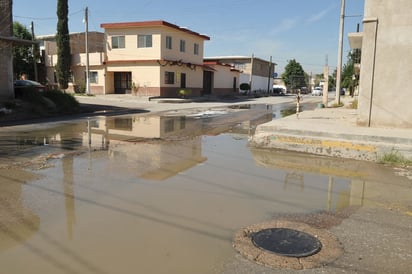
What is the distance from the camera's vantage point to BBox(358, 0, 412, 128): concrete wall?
33.9 feet

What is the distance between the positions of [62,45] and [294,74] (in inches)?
2273

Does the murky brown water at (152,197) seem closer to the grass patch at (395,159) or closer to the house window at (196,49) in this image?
the grass patch at (395,159)

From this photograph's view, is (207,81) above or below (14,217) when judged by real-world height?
above

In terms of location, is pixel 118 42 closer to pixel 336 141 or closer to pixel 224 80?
pixel 224 80

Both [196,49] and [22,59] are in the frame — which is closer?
[22,59]

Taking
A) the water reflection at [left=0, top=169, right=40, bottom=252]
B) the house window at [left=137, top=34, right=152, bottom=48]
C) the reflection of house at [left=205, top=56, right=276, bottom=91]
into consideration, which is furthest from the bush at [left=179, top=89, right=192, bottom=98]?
the water reflection at [left=0, top=169, right=40, bottom=252]

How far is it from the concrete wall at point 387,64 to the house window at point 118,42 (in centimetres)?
2829

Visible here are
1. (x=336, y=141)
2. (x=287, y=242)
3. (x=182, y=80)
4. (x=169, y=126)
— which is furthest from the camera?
(x=182, y=80)

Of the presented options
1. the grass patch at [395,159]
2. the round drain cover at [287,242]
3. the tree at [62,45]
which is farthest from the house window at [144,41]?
the round drain cover at [287,242]

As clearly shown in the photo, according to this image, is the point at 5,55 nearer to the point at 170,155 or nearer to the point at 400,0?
the point at 170,155

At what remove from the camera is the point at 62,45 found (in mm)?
36875

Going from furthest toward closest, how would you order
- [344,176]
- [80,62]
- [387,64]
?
[80,62]
[387,64]
[344,176]

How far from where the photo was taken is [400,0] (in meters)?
10.3

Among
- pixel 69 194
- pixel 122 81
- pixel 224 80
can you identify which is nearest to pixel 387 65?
pixel 69 194
